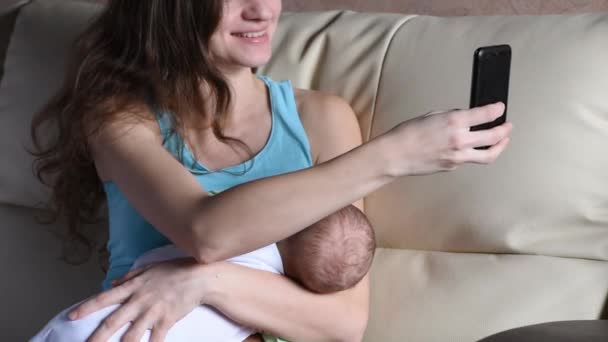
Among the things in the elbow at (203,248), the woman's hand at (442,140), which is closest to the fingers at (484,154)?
the woman's hand at (442,140)

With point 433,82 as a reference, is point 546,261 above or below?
below

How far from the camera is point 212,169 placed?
170 centimetres

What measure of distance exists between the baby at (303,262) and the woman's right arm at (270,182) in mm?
113

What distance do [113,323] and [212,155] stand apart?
399mm

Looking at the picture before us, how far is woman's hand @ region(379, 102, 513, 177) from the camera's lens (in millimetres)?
1304

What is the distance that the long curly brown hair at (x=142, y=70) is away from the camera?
164cm

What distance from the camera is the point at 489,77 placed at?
1.36 metres

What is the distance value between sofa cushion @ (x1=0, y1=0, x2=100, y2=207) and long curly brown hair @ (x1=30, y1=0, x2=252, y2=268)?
0.30m

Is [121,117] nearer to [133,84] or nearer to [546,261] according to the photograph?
[133,84]

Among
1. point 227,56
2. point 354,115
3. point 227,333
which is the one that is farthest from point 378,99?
point 227,333

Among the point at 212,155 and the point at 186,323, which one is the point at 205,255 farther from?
the point at 212,155

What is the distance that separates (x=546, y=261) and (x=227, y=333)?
0.59m

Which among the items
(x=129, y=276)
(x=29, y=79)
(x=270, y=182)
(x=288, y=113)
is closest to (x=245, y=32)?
(x=288, y=113)

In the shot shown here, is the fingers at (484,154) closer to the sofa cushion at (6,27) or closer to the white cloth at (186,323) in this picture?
the white cloth at (186,323)
